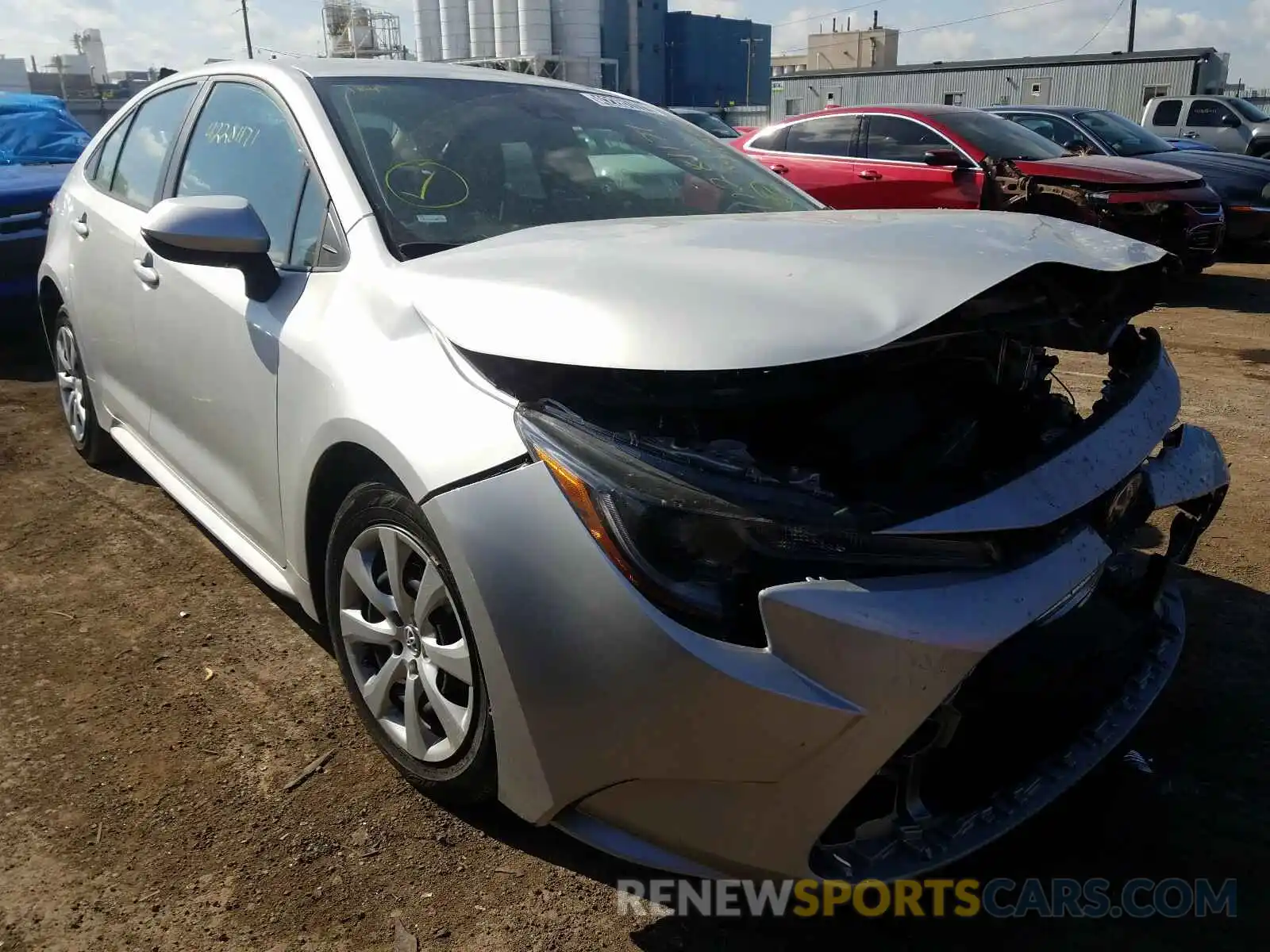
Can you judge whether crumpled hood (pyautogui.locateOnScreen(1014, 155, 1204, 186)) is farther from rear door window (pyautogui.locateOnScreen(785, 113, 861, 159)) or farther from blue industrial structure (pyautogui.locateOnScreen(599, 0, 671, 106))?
blue industrial structure (pyautogui.locateOnScreen(599, 0, 671, 106))

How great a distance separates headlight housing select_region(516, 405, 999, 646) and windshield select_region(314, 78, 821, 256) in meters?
0.98

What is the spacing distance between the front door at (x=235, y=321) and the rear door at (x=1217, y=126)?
1744 centimetres

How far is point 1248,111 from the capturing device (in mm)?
17000

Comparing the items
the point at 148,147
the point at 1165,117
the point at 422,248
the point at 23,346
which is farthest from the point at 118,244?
the point at 1165,117

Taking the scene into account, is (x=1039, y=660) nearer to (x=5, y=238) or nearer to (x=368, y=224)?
(x=368, y=224)

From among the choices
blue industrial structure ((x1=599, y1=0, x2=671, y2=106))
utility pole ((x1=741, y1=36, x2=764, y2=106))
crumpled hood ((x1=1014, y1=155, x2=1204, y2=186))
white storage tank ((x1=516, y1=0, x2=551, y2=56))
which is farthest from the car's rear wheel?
utility pole ((x1=741, y1=36, x2=764, y2=106))

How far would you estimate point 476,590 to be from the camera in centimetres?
182

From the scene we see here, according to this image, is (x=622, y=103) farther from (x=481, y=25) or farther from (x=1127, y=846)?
(x=481, y=25)

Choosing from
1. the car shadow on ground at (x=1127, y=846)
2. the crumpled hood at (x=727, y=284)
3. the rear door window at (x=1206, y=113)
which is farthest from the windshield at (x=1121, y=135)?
the crumpled hood at (x=727, y=284)

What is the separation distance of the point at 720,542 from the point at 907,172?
308 inches

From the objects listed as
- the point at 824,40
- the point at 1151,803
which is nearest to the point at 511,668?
the point at 1151,803

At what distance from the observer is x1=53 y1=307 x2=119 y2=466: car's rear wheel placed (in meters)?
4.20

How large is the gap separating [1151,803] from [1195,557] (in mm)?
1498

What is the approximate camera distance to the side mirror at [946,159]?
8.39m
